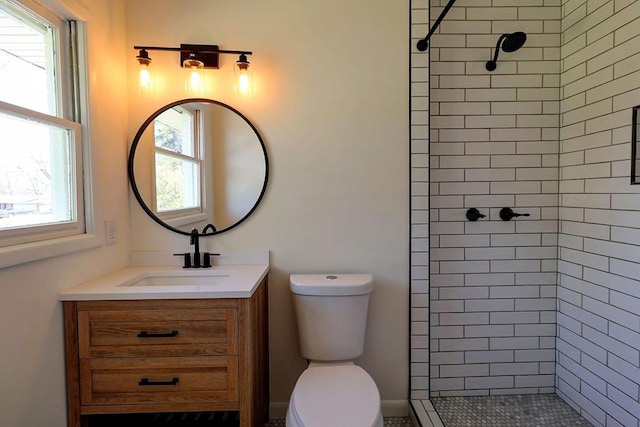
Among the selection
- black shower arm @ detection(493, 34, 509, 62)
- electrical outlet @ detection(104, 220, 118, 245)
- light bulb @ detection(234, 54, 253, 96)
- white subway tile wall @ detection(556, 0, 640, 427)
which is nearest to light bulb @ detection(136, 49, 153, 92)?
light bulb @ detection(234, 54, 253, 96)

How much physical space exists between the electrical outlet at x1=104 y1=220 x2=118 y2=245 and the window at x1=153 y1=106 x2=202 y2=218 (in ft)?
0.73

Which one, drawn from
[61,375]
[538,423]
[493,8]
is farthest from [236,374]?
[493,8]

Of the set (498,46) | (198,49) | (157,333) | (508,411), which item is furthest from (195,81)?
(508,411)

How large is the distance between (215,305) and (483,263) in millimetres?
1454

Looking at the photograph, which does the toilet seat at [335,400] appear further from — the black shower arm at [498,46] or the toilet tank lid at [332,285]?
the black shower arm at [498,46]

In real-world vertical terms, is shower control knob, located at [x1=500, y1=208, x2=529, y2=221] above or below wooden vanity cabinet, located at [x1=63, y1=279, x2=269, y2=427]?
above

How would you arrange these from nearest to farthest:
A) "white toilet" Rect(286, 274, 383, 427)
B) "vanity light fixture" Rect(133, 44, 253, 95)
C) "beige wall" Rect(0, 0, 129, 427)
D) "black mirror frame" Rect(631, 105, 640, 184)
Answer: "beige wall" Rect(0, 0, 129, 427), "black mirror frame" Rect(631, 105, 640, 184), "white toilet" Rect(286, 274, 383, 427), "vanity light fixture" Rect(133, 44, 253, 95)

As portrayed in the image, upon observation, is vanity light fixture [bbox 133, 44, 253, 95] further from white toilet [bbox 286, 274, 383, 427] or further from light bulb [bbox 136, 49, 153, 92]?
white toilet [bbox 286, 274, 383, 427]

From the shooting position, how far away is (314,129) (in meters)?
1.79

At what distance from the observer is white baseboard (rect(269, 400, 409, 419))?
1836 mm

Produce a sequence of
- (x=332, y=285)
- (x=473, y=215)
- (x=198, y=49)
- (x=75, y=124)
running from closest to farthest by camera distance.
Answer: (x=75, y=124) < (x=332, y=285) < (x=198, y=49) < (x=473, y=215)

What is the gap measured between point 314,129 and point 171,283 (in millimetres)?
1089

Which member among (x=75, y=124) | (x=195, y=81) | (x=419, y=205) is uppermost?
(x=195, y=81)

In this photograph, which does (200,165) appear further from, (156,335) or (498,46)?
(498,46)
